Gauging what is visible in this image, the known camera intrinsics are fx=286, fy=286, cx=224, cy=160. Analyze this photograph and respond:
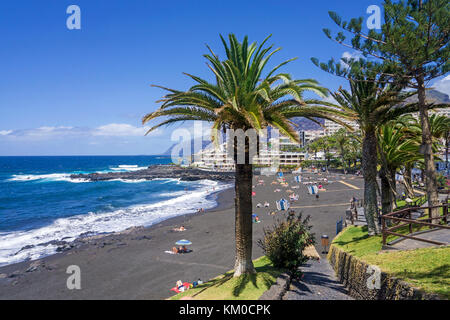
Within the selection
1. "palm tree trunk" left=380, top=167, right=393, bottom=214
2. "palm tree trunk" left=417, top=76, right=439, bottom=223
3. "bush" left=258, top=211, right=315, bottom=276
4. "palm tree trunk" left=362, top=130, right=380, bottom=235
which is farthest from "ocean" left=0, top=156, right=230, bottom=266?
"palm tree trunk" left=417, top=76, right=439, bottom=223

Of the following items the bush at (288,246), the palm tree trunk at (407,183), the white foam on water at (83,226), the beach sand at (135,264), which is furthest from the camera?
the white foam on water at (83,226)

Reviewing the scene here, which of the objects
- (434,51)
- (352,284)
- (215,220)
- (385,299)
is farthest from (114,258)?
(434,51)

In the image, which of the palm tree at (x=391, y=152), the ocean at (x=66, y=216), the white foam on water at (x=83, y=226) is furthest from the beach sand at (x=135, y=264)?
the palm tree at (x=391, y=152)

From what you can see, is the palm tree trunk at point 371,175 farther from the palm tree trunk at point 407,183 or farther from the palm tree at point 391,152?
the palm tree trunk at point 407,183

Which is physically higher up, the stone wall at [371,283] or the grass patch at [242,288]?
the stone wall at [371,283]

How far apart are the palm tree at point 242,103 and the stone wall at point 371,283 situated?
2.86 m

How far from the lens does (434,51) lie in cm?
931

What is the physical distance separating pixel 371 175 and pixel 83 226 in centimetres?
2638

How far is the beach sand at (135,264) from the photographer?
13297 millimetres

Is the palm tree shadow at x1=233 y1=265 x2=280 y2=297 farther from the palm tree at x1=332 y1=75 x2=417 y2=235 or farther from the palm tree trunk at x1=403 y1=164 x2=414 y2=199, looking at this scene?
the palm tree trunk at x1=403 y1=164 x2=414 y2=199

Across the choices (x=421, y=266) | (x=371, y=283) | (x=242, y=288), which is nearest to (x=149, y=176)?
(x=242, y=288)

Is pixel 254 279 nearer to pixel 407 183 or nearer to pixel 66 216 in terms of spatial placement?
pixel 407 183

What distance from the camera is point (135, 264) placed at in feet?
54.3
